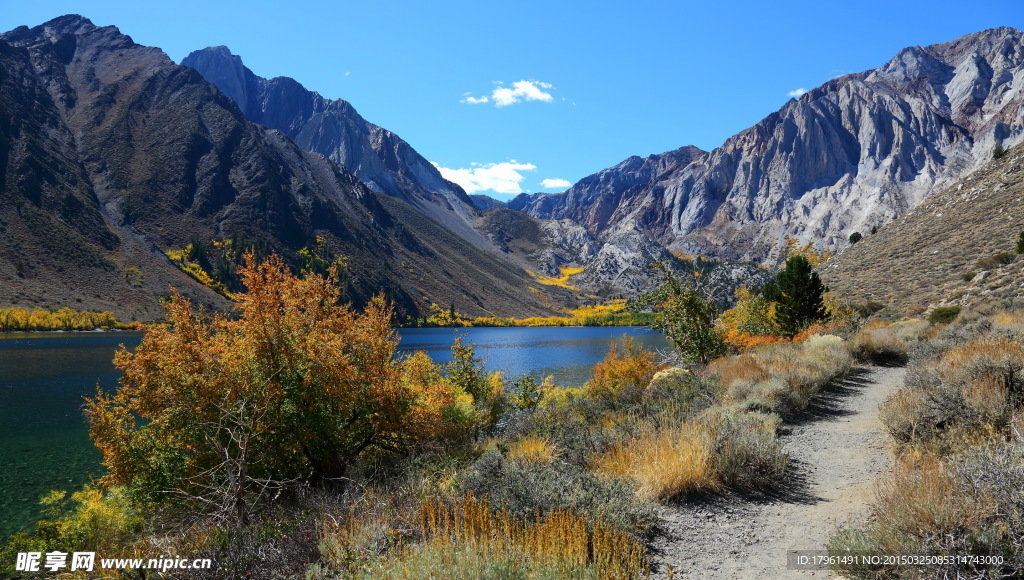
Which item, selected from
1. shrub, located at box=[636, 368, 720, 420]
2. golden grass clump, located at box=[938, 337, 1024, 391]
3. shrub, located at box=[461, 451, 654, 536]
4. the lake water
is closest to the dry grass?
shrub, located at box=[636, 368, 720, 420]

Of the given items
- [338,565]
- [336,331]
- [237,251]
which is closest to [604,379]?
[336,331]

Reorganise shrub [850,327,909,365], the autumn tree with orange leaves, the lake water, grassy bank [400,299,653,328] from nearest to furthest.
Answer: the autumn tree with orange leaves → the lake water → shrub [850,327,909,365] → grassy bank [400,299,653,328]

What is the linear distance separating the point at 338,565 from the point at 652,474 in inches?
154

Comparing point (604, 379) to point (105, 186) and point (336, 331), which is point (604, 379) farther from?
point (105, 186)

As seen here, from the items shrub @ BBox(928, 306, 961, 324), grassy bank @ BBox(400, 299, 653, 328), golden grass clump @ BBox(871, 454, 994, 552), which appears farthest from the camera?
grassy bank @ BBox(400, 299, 653, 328)

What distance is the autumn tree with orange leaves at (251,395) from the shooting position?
8.05 meters

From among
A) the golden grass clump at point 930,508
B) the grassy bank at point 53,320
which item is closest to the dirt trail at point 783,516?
the golden grass clump at point 930,508

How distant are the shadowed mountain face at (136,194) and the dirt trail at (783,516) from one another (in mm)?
113442

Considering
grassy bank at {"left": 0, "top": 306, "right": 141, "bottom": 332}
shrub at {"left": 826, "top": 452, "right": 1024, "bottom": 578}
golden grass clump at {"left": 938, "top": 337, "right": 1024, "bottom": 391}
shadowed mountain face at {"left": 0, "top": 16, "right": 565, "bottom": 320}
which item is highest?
shadowed mountain face at {"left": 0, "top": 16, "right": 565, "bottom": 320}

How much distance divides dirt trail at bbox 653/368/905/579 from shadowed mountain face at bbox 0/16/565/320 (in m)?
113

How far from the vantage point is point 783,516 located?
5258mm

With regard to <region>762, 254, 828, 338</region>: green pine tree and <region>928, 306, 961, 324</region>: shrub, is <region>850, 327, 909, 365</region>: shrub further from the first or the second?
<region>762, 254, 828, 338</region>: green pine tree

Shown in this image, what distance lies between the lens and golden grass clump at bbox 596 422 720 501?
5.97 m

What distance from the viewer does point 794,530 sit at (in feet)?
16.0
